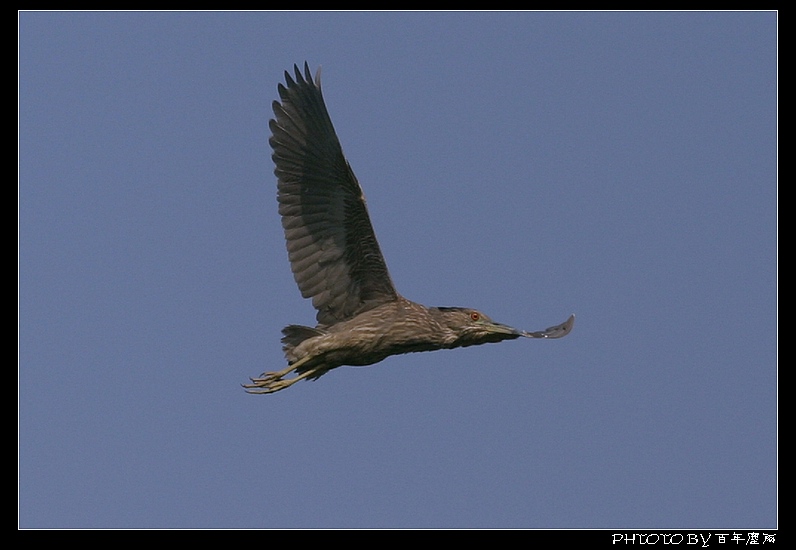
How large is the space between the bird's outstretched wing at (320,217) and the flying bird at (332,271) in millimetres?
11

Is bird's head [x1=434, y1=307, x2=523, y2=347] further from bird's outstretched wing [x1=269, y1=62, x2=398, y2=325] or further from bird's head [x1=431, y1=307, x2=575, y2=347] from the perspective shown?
bird's outstretched wing [x1=269, y1=62, x2=398, y2=325]

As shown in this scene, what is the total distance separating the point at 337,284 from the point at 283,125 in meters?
1.83

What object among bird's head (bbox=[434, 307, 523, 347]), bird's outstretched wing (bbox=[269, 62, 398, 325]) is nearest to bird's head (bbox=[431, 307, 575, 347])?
bird's head (bbox=[434, 307, 523, 347])

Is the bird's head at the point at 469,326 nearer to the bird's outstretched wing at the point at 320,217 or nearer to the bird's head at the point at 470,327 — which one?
the bird's head at the point at 470,327

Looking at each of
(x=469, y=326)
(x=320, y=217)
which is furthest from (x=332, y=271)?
(x=469, y=326)

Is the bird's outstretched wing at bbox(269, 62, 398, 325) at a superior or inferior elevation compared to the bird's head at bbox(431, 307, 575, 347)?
superior

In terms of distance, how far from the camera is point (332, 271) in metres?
24.4

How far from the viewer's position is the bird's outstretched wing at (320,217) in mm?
24094

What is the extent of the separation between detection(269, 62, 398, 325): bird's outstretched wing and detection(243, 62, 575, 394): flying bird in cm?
1

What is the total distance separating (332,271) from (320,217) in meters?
0.61

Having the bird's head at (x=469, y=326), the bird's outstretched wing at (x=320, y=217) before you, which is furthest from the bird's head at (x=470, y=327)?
the bird's outstretched wing at (x=320, y=217)

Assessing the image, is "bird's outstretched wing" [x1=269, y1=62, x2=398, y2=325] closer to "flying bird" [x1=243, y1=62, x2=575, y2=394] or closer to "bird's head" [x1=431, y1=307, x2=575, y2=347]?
"flying bird" [x1=243, y1=62, x2=575, y2=394]

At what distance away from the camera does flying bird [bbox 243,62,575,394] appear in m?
24.0
